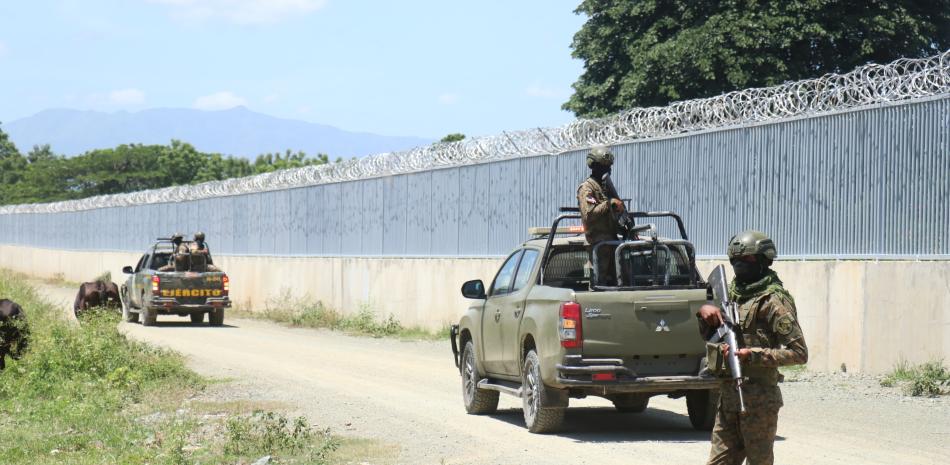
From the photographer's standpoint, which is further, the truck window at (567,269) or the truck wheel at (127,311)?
the truck wheel at (127,311)

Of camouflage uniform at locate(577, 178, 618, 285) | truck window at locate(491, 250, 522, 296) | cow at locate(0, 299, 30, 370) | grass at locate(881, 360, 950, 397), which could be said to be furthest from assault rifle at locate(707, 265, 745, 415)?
cow at locate(0, 299, 30, 370)

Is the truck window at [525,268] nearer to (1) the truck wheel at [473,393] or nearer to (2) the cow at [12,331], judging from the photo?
(1) the truck wheel at [473,393]

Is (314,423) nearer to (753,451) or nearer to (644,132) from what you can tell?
(753,451)

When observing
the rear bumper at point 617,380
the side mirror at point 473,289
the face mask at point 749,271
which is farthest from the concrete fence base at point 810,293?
the face mask at point 749,271

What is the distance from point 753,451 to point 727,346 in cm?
60

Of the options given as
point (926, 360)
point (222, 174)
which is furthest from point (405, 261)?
point (222, 174)

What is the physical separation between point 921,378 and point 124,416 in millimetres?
8572

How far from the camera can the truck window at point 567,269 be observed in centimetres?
1225

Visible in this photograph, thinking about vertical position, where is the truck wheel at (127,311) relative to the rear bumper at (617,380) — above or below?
below

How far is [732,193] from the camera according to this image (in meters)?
20.0

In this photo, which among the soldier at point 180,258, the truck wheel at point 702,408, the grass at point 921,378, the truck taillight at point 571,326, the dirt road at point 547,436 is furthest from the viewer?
the soldier at point 180,258

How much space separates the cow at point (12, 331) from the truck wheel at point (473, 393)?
5.66 metres

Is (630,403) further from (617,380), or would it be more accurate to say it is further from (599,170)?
(599,170)

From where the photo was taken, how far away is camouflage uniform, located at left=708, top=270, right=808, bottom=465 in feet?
22.9
